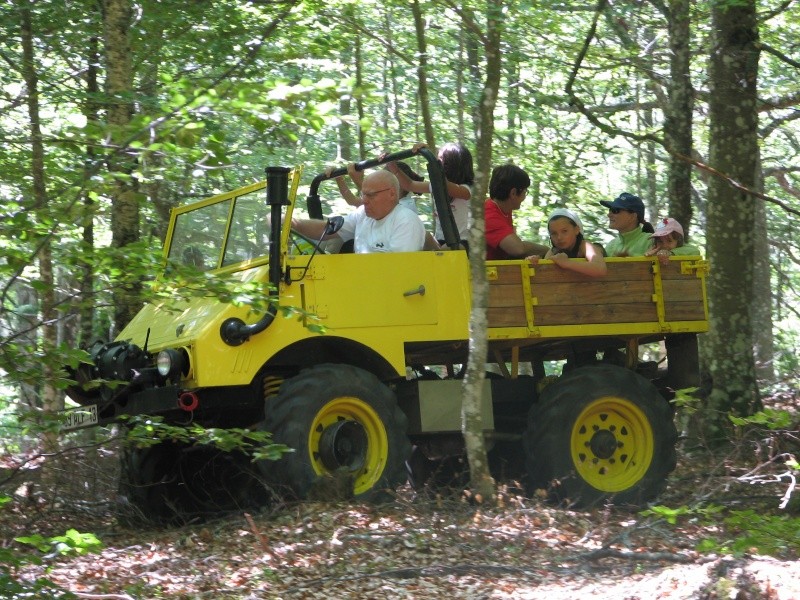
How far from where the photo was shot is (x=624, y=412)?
8.95 metres

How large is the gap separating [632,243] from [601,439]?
1690 millimetres

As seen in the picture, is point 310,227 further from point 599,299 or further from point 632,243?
point 632,243

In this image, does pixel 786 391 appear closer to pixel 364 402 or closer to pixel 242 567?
pixel 364 402

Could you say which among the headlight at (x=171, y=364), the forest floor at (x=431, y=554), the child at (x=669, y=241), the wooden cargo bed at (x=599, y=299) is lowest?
the forest floor at (x=431, y=554)

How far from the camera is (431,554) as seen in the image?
6.66 m

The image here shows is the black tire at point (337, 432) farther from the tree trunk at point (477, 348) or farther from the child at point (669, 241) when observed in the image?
the child at point (669, 241)

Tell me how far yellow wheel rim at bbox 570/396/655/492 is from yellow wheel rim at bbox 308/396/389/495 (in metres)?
1.68

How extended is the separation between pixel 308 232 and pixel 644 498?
327cm

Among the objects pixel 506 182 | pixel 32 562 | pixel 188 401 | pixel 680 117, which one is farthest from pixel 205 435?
pixel 680 117

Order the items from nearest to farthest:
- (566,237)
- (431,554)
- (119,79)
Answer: (431,554), (566,237), (119,79)

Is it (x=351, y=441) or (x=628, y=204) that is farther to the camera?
(x=628, y=204)

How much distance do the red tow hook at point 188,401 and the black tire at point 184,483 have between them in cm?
92

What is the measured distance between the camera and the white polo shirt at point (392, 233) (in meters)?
8.31

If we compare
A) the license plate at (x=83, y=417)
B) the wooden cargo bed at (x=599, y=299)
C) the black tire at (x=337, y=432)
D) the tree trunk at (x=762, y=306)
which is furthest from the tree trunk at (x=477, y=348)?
the tree trunk at (x=762, y=306)
